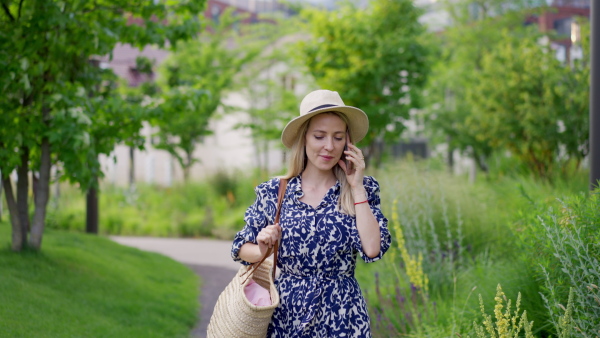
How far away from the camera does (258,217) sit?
3.23 meters

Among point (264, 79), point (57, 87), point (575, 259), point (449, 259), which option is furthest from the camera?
point (264, 79)

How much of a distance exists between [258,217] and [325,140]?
49 centimetres

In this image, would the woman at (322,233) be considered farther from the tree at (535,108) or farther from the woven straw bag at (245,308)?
the tree at (535,108)

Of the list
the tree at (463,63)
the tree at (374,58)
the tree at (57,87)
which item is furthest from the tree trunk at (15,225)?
the tree at (463,63)

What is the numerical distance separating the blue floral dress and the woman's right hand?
132 mm

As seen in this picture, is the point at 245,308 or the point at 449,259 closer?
the point at 245,308

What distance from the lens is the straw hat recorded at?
10.6 feet

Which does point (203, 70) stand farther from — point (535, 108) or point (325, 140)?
point (325, 140)

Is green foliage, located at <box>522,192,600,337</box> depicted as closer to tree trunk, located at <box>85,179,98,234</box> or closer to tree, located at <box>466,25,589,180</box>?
tree, located at <box>466,25,589,180</box>

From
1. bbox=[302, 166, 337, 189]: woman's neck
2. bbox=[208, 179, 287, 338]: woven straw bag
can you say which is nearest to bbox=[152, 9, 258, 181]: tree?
bbox=[302, 166, 337, 189]: woman's neck

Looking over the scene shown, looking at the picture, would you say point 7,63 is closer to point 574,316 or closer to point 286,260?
point 286,260

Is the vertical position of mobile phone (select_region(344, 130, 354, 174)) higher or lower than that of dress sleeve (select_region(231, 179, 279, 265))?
higher

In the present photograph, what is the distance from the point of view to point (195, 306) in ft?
25.6

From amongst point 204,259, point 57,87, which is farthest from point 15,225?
point 204,259
